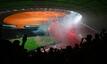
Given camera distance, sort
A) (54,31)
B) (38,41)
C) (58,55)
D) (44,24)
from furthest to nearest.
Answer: (38,41)
(54,31)
(44,24)
(58,55)

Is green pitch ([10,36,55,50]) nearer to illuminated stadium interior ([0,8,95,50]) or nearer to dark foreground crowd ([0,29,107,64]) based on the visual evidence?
illuminated stadium interior ([0,8,95,50])

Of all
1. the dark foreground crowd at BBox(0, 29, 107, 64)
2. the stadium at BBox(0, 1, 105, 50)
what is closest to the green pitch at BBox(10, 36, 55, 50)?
the stadium at BBox(0, 1, 105, 50)

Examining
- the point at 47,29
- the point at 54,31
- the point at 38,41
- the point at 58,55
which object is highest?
the point at 58,55

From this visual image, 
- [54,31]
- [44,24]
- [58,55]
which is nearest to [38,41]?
[54,31]

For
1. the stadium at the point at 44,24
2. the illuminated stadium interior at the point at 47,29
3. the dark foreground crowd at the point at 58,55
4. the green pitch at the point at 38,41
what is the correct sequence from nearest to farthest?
the dark foreground crowd at the point at 58,55 → the stadium at the point at 44,24 → the illuminated stadium interior at the point at 47,29 → the green pitch at the point at 38,41

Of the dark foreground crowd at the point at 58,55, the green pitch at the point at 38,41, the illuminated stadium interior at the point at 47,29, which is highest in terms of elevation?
the dark foreground crowd at the point at 58,55

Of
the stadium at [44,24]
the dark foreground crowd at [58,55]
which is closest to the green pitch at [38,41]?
the stadium at [44,24]

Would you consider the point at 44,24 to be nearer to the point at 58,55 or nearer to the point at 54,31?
the point at 54,31

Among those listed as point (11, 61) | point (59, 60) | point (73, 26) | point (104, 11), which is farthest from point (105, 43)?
point (73, 26)

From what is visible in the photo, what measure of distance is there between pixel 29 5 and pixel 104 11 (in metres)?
4.94

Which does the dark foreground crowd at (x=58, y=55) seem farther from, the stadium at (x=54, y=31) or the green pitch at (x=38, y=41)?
the green pitch at (x=38, y=41)

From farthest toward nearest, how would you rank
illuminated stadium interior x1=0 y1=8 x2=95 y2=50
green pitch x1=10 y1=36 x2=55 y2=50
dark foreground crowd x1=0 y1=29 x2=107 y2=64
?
A: green pitch x1=10 y1=36 x2=55 y2=50, illuminated stadium interior x1=0 y1=8 x2=95 y2=50, dark foreground crowd x1=0 y1=29 x2=107 y2=64

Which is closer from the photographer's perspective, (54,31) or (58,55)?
(58,55)

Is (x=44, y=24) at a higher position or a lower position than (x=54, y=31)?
higher
